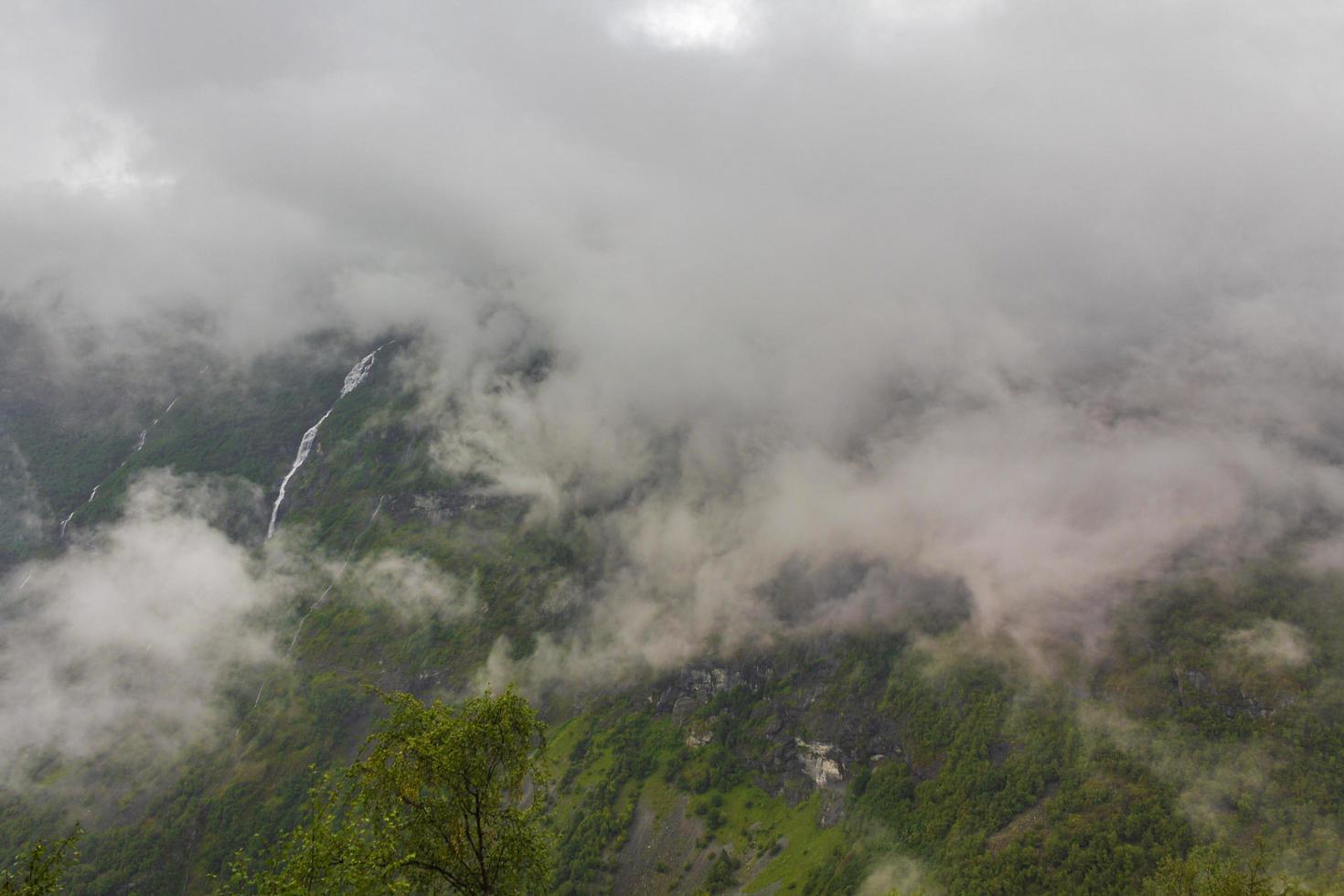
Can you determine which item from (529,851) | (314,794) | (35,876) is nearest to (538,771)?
(529,851)

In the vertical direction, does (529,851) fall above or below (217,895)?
below

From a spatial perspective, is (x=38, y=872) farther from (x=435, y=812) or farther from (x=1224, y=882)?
(x=1224, y=882)

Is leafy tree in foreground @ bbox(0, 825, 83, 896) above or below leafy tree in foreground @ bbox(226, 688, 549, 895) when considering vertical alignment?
above

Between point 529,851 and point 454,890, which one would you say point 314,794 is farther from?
point 529,851

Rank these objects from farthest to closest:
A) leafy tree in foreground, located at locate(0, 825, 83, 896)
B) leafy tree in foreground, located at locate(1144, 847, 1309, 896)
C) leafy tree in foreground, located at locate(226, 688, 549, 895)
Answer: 1. leafy tree in foreground, located at locate(1144, 847, 1309, 896)
2. leafy tree in foreground, located at locate(226, 688, 549, 895)
3. leafy tree in foreground, located at locate(0, 825, 83, 896)

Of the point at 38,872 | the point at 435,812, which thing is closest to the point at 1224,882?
the point at 435,812

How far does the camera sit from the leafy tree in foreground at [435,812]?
124 ft

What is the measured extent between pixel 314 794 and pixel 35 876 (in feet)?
40.2

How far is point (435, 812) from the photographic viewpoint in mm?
43781

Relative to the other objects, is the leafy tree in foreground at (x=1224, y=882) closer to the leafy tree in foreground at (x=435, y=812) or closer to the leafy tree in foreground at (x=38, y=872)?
the leafy tree in foreground at (x=435, y=812)

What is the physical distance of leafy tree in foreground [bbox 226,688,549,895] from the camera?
124 feet

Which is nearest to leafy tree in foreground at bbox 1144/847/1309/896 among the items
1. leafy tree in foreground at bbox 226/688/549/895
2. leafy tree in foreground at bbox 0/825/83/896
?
leafy tree in foreground at bbox 226/688/549/895

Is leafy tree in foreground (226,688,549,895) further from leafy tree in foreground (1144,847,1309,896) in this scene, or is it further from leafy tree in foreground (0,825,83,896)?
leafy tree in foreground (1144,847,1309,896)

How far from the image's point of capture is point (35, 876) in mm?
32844
